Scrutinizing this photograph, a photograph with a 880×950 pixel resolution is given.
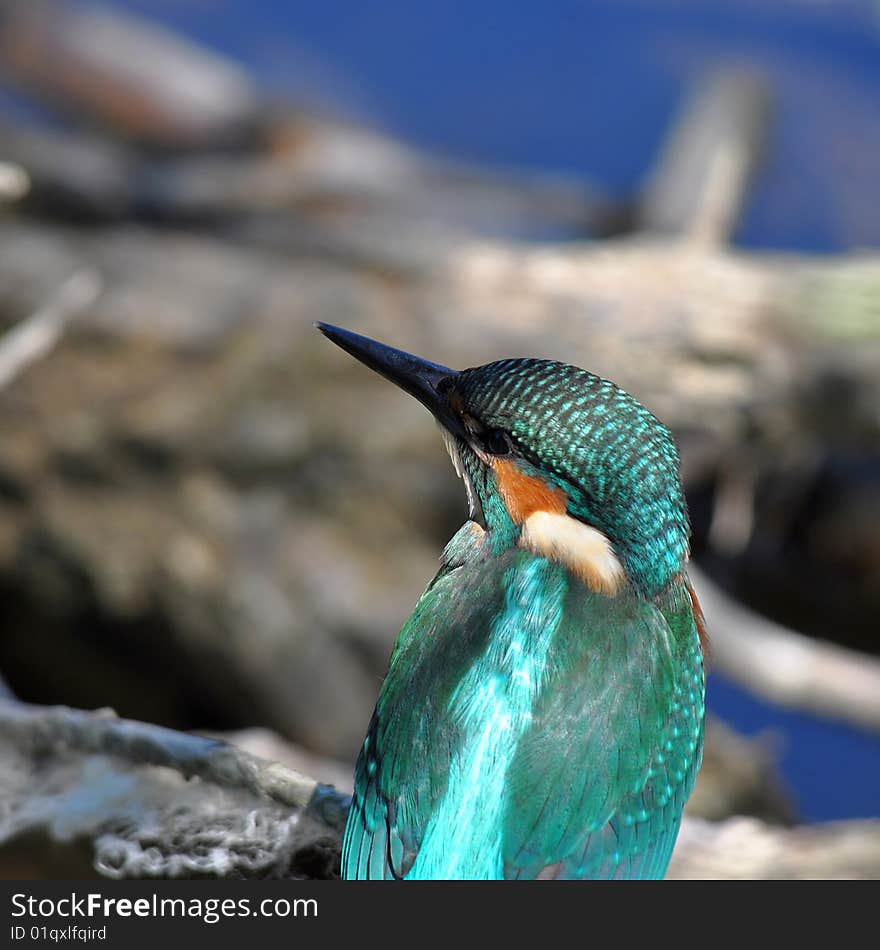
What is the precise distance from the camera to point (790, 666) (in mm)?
3209

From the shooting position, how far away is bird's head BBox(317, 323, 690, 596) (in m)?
1.46

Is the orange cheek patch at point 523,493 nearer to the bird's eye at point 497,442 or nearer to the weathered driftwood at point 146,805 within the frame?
the bird's eye at point 497,442

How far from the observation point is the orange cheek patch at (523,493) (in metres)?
→ 1.49

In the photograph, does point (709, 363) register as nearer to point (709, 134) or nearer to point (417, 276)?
point (417, 276)

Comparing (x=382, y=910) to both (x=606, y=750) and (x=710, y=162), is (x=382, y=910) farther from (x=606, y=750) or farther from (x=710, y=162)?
(x=710, y=162)

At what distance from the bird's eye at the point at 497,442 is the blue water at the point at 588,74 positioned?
3564 millimetres

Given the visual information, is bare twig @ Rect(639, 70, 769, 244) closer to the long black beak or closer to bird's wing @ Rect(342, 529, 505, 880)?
the long black beak

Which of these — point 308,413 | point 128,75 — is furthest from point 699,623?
point 128,75

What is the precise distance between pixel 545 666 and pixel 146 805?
59 centimetres

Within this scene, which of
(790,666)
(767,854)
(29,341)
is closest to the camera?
(767,854)

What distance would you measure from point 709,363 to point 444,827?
206 cm

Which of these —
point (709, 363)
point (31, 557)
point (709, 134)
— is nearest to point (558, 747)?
point (709, 363)

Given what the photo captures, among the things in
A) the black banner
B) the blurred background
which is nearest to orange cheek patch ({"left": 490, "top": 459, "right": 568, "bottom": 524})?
the black banner

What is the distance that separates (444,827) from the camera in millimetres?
1332
